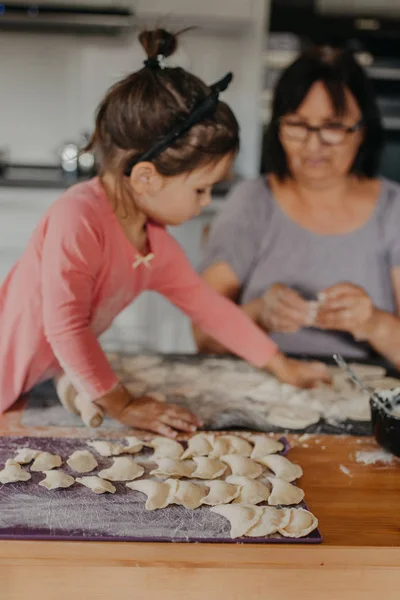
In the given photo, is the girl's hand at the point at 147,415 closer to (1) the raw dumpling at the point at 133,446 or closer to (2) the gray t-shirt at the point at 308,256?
(1) the raw dumpling at the point at 133,446

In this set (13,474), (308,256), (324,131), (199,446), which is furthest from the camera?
(308,256)

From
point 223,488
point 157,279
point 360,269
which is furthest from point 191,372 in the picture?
point 360,269

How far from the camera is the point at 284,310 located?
1487 mm

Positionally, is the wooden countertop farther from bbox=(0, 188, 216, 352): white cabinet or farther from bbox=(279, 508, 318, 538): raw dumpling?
bbox=(0, 188, 216, 352): white cabinet

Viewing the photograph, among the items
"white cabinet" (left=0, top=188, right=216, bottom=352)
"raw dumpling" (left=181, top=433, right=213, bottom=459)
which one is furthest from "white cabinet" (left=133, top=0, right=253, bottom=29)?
"raw dumpling" (left=181, top=433, right=213, bottom=459)

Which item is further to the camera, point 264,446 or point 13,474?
point 264,446

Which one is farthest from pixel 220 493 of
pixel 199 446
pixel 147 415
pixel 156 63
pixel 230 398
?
pixel 156 63

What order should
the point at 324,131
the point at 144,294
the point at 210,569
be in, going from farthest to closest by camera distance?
the point at 144,294 → the point at 324,131 → the point at 210,569

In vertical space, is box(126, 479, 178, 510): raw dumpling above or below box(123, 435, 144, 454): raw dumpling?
above

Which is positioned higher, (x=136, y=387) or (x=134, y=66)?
(x=134, y=66)

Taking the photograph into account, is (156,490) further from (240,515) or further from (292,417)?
(292,417)

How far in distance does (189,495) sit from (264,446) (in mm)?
184

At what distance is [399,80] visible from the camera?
8.57 ft

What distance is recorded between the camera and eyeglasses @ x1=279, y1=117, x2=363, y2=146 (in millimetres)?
1557
